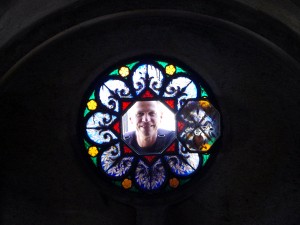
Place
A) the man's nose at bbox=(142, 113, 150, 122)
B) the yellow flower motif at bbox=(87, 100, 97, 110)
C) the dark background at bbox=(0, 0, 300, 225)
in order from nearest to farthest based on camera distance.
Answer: the dark background at bbox=(0, 0, 300, 225)
the yellow flower motif at bbox=(87, 100, 97, 110)
the man's nose at bbox=(142, 113, 150, 122)

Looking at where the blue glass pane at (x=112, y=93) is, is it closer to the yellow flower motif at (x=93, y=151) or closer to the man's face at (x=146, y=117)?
the man's face at (x=146, y=117)

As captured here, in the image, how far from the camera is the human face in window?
34.9 ft

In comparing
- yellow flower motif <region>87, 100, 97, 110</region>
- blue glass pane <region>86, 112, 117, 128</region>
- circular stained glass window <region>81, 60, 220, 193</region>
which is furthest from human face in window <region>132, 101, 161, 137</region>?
yellow flower motif <region>87, 100, 97, 110</region>

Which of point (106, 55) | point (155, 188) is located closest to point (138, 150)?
point (155, 188)

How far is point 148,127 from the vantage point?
10719mm

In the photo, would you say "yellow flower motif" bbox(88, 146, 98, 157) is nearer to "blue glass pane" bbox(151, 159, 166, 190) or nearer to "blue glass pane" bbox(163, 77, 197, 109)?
"blue glass pane" bbox(151, 159, 166, 190)

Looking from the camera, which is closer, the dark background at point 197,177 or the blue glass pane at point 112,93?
the dark background at point 197,177

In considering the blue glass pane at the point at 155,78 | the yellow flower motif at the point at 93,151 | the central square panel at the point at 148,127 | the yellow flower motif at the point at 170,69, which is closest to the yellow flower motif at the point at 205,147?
the central square panel at the point at 148,127

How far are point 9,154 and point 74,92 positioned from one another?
1.14 m

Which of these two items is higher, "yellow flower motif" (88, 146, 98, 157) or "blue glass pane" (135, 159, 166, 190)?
"yellow flower motif" (88, 146, 98, 157)

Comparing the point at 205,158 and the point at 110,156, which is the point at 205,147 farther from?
the point at 110,156

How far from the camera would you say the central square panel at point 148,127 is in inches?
419

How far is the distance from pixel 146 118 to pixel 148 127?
128 millimetres

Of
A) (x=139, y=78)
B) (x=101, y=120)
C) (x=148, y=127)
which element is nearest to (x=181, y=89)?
(x=139, y=78)
